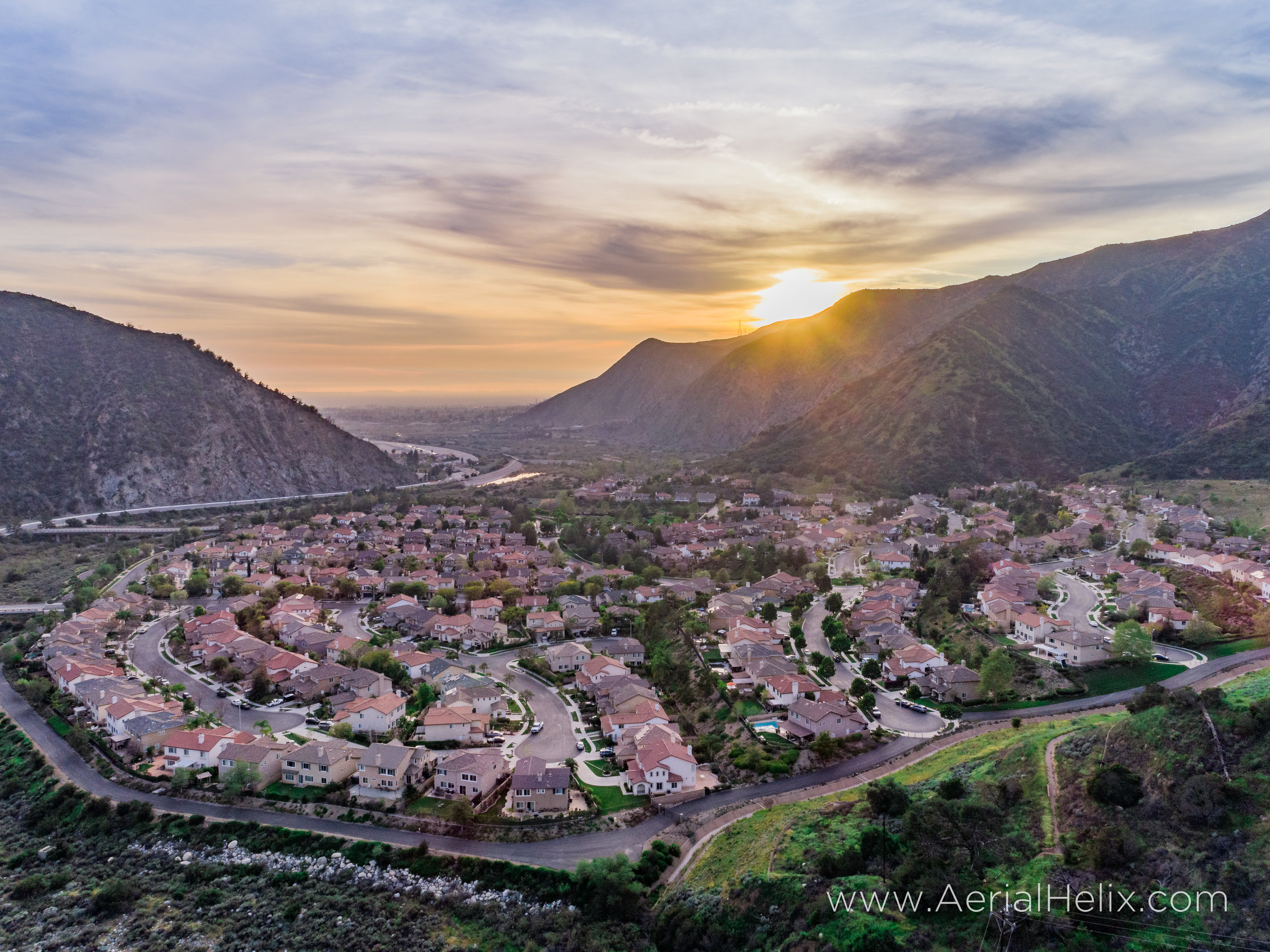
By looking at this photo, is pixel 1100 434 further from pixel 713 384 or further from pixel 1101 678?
pixel 713 384

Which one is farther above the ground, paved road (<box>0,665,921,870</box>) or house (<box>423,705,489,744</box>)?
house (<box>423,705,489,744</box>)

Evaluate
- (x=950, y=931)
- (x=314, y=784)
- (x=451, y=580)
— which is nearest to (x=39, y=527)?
(x=451, y=580)

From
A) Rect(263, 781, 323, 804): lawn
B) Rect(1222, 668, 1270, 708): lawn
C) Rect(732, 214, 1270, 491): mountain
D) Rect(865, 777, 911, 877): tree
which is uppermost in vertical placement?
Rect(732, 214, 1270, 491): mountain

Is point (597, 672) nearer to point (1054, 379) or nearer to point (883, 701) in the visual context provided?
point (883, 701)

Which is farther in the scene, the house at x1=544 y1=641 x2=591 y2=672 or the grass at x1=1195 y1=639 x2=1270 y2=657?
the house at x1=544 y1=641 x2=591 y2=672

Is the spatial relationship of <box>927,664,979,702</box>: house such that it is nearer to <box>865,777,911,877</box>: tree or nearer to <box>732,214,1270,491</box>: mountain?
<box>865,777,911,877</box>: tree

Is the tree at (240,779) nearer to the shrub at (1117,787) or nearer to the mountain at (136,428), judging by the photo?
the shrub at (1117,787)

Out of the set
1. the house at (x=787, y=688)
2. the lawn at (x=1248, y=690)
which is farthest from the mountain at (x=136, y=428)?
the lawn at (x=1248, y=690)

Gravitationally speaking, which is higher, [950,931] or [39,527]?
[39,527]

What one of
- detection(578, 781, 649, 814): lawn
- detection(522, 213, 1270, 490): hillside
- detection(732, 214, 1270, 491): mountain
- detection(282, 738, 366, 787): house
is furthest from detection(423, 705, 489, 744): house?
detection(732, 214, 1270, 491): mountain
